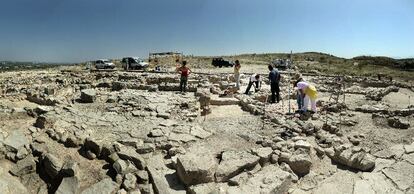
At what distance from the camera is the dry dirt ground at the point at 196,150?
23.9 ft

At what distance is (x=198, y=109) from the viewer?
43.5ft

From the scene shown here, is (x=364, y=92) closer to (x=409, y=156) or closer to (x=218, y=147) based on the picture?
(x=409, y=156)

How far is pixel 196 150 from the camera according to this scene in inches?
331

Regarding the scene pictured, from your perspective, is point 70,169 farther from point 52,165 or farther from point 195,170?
point 195,170

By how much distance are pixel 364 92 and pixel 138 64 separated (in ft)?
73.2

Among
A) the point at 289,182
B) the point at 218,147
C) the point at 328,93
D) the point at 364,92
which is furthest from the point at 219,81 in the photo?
the point at 289,182

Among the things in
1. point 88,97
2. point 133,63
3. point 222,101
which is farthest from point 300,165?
point 133,63

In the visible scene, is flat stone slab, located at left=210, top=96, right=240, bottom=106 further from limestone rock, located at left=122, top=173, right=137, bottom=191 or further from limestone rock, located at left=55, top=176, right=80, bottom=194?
limestone rock, located at left=55, top=176, right=80, bottom=194

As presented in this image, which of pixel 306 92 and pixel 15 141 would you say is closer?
pixel 15 141

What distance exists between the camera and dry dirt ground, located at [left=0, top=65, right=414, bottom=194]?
7.27 m

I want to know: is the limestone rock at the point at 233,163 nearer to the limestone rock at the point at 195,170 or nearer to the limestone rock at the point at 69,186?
the limestone rock at the point at 195,170

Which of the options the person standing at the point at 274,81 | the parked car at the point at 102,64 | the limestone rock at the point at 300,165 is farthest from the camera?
the parked car at the point at 102,64

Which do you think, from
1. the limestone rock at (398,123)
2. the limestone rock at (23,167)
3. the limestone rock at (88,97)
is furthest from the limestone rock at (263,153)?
the limestone rock at (88,97)

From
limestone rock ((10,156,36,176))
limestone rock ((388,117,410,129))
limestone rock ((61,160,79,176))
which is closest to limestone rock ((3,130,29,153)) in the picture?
limestone rock ((10,156,36,176))
